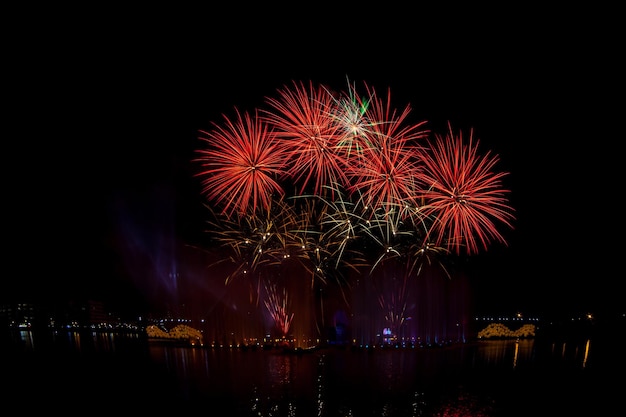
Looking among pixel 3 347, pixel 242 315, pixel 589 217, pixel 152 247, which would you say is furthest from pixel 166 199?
pixel 589 217

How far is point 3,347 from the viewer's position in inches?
957

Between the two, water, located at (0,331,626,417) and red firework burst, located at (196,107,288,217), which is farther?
red firework burst, located at (196,107,288,217)

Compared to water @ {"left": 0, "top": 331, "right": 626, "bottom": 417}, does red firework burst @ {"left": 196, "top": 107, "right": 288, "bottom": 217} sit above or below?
above

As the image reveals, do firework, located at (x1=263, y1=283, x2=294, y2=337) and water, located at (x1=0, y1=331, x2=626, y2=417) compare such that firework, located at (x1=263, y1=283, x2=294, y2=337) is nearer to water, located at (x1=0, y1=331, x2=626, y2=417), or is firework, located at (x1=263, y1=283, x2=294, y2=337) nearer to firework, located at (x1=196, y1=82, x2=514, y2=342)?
firework, located at (x1=196, y1=82, x2=514, y2=342)

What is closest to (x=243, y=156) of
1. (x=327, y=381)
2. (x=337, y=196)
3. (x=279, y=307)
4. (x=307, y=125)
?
(x=307, y=125)

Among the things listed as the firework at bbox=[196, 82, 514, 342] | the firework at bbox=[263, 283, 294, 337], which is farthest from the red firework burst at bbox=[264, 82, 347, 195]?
the firework at bbox=[263, 283, 294, 337]

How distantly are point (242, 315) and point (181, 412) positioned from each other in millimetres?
9184

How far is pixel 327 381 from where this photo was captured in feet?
46.0

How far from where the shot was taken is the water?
1177 centimetres

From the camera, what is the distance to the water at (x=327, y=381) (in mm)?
11773

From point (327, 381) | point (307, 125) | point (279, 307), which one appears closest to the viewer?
point (327, 381)

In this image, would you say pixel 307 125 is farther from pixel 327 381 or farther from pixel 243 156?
pixel 327 381

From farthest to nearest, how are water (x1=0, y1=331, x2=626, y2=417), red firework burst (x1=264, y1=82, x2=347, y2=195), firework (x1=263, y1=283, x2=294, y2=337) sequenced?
firework (x1=263, y1=283, x2=294, y2=337)
red firework burst (x1=264, y1=82, x2=347, y2=195)
water (x1=0, y1=331, x2=626, y2=417)

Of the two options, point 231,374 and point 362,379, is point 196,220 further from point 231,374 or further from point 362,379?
point 362,379
